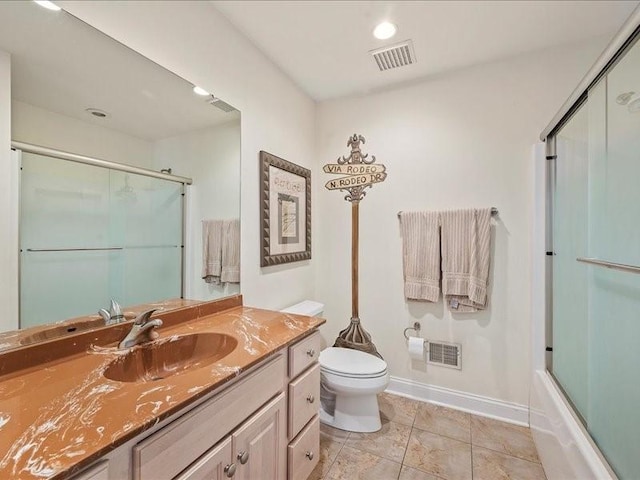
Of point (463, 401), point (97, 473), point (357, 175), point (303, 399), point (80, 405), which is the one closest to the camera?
point (97, 473)

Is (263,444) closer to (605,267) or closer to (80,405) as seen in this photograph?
(80,405)

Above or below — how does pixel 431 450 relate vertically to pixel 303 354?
below

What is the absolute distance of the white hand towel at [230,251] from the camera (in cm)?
171

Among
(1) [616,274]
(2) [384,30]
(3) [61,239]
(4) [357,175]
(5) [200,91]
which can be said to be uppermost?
(2) [384,30]

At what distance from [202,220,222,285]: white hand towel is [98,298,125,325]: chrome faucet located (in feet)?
1.50

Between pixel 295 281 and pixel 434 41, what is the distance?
1923 millimetres

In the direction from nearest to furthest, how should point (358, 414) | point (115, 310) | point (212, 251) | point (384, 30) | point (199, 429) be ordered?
point (199, 429) < point (115, 310) < point (212, 251) < point (384, 30) < point (358, 414)

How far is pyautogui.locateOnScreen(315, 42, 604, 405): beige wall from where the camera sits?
1.98m

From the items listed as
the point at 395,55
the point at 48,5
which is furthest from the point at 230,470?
the point at 395,55

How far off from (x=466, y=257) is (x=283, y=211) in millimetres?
1359

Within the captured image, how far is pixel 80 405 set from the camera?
2.35 ft

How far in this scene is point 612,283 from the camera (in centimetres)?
122

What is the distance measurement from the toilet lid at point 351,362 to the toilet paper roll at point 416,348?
0.32 metres

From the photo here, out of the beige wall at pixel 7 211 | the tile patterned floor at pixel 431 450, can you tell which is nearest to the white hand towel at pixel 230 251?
the beige wall at pixel 7 211
